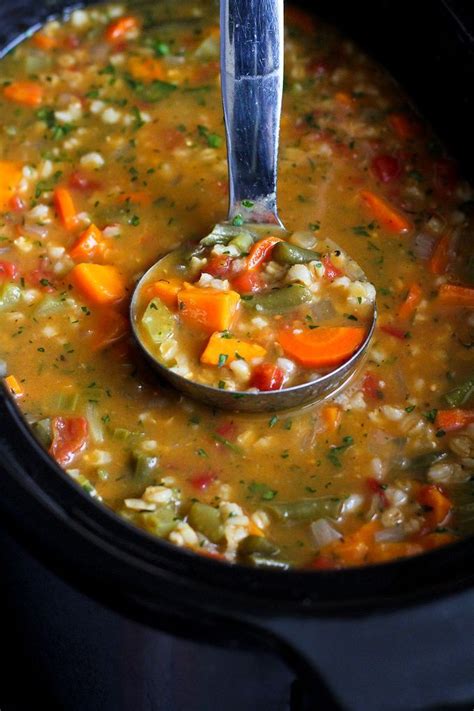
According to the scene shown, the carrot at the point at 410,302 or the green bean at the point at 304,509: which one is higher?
the carrot at the point at 410,302

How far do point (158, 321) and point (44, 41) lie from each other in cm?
177

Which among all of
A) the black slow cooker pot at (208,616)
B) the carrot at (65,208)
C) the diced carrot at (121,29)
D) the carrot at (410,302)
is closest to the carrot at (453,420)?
the carrot at (410,302)

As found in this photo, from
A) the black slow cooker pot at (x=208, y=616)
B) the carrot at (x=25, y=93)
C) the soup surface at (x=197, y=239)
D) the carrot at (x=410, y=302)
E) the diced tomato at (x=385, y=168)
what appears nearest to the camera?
the black slow cooker pot at (x=208, y=616)

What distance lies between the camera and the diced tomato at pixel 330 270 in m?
3.39

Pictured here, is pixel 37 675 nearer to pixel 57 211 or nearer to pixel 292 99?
pixel 57 211

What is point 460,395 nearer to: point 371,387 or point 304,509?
point 371,387

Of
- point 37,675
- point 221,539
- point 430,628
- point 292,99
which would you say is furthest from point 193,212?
point 430,628

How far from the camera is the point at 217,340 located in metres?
3.16

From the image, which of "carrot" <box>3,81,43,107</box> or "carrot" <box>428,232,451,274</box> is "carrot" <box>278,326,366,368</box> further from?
"carrot" <box>3,81,43,107</box>

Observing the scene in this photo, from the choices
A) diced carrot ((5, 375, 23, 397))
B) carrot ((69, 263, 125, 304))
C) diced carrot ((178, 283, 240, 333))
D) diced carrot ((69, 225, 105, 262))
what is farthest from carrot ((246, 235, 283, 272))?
diced carrot ((5, 375, 23, 397))

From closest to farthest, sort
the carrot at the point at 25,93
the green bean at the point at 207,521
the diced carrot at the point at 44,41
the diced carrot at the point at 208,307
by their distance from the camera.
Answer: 1. the green bean at the point at 207,521
2. the diced carrot at the point at 208,307
3. the carrot at the point at 25,93
4. the diced carrot at the point at 44,41

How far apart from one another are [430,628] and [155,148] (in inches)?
88.4

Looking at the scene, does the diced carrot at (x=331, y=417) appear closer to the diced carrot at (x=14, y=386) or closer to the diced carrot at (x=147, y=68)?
the diced carrot at (x=14, y=386)

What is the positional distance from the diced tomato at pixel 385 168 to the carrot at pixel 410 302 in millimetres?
550
